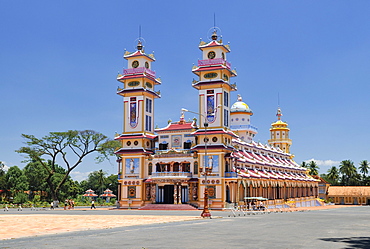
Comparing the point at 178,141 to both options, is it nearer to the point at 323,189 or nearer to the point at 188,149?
the point at 188,149

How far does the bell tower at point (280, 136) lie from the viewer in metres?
114

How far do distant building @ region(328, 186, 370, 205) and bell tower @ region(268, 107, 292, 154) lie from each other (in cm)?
1610

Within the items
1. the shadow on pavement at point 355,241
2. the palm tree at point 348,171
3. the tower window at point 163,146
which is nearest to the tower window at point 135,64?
the tower window at point 163,146

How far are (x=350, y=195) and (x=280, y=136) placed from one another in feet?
72.5

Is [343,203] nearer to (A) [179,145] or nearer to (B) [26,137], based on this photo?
(A) [179,145]

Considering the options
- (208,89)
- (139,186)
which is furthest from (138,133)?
(208,89)

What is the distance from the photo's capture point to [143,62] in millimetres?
74750

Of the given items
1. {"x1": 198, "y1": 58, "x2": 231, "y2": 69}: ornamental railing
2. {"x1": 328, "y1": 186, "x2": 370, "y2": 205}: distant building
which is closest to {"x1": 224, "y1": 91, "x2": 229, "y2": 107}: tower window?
{"x1": 198, "y1": 58, "x2": 231, "y2": 69}: ornamental railing

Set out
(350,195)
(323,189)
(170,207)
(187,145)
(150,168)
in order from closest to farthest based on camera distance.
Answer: (170,207), (187,145), (150,168), (350,195), (323,189)

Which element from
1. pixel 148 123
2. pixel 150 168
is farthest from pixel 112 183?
pixel 150 168

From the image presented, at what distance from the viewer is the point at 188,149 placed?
231 ft

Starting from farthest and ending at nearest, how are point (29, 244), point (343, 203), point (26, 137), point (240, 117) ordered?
point (343, 203)
point (240, 117)
point (26, 137)
point (29, 244)

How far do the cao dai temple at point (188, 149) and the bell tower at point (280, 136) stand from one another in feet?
113

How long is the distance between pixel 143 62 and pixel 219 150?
19824 millimetres
